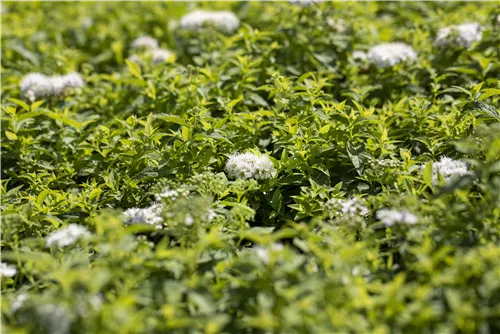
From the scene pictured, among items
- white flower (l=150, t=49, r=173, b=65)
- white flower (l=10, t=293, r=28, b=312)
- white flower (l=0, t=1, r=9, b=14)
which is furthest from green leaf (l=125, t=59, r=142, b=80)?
white flower (l=0, t=1, r=9, b=14)

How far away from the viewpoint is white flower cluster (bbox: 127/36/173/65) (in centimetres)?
491

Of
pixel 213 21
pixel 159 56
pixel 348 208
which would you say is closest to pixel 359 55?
pixel 213 21

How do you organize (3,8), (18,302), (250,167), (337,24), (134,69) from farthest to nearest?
(3,8), (337,24), (134,69), (250,167), (18,302)

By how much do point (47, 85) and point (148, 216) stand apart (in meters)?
2.02

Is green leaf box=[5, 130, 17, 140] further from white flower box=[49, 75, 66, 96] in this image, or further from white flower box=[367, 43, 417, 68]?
white flower box=[367, 43, 417, 68]

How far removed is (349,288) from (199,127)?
1.66 metres

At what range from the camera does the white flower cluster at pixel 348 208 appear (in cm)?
→ 279

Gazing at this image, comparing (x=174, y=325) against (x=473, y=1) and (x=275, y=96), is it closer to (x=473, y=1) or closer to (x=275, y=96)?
(x=275, y=96)

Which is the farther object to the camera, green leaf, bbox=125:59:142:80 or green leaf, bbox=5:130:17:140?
green leaf, bbox=125:59:142:80

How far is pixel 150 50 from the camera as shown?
5.18 m

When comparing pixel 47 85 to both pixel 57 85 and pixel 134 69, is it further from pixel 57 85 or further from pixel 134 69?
pixel 134 69

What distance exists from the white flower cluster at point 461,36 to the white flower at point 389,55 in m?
0.25

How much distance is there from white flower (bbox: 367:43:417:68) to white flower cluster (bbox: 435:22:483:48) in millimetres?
251

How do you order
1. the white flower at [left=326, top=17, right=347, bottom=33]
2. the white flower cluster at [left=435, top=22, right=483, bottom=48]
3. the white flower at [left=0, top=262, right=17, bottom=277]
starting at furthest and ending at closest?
the white flower at [left=326, top=17, right=347, bottom=33] → the white flower cluster at [left=435, top=22, right=483, bottom=48] → the white flower at [left=0, top=262, right=17, bottom=277]
